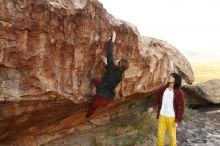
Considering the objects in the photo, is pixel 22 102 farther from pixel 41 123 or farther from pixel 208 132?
pixel 208 132

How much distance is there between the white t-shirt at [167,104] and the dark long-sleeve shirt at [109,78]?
1564 mm

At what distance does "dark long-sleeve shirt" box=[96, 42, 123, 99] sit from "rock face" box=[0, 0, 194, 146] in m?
0.30

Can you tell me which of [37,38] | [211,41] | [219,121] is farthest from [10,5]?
[211,41]

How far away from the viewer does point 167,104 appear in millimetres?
9789

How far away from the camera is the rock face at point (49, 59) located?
7078 mm

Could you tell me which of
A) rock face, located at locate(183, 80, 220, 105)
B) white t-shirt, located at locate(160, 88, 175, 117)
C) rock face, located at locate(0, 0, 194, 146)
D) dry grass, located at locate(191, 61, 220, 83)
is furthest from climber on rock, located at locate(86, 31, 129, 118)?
dry grass, located at locate(191, 61, 220, 83)

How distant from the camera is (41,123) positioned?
29.3 ft

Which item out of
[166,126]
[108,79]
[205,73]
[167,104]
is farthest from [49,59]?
[205,73]

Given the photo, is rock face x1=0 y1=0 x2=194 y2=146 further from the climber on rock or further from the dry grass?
the dry grass

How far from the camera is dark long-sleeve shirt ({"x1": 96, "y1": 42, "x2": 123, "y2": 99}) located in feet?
28.9

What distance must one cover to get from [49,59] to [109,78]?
172 cm

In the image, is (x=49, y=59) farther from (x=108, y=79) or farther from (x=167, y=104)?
(x=167, y=104)

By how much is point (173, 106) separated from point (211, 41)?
186 meters

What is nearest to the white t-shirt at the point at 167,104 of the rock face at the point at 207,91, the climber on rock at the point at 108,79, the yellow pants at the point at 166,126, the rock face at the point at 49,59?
the yellow pants at the point at 166,126
